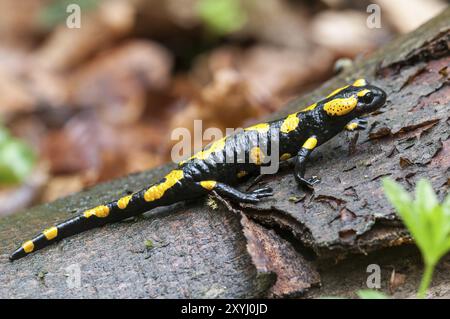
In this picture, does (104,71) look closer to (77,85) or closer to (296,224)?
(77,85)

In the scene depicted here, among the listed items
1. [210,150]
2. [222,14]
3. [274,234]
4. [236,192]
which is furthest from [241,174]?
[222,14]

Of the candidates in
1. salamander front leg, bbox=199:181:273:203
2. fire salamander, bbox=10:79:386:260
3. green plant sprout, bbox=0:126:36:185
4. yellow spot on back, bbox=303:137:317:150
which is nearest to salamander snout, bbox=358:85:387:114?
fire salamander, bbox=10:79:386:260

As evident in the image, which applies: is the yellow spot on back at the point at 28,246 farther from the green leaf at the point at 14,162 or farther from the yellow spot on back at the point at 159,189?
the green leaf at the point at 14,162

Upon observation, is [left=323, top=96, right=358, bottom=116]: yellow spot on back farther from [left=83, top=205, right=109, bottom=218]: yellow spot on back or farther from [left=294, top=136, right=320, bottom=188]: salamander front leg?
[left=83, top=205, right=109, bottom=218]: yellow spot on back

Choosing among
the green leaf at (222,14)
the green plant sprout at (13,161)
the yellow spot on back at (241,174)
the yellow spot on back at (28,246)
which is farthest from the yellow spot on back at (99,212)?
the green leaf at (222,14)

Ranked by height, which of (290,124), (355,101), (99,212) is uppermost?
(355,101)

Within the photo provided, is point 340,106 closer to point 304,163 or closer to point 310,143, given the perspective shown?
point 310,143
